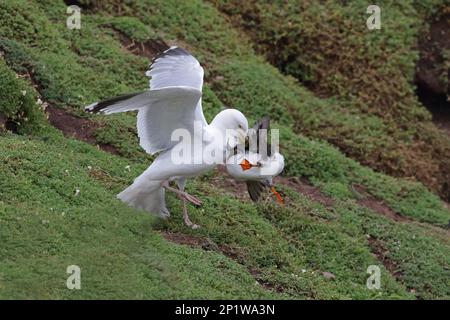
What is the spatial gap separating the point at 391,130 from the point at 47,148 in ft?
21.1

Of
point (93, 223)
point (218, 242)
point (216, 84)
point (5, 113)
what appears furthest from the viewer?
point (216, 84)

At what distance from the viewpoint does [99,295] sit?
8414mm

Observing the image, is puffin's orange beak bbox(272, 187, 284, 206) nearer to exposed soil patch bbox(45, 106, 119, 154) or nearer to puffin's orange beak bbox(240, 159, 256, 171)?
puffin's orange beak bbox(240, 159, 256, 171)

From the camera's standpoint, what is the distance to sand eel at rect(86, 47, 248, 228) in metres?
9.95

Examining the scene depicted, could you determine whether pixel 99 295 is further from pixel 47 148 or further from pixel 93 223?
pixel 47 148

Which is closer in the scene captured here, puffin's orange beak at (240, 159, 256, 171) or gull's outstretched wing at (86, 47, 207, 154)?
gull's outstretched wing at (86, 47, 207, 154)


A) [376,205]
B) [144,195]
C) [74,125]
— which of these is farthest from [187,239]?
[376,205]

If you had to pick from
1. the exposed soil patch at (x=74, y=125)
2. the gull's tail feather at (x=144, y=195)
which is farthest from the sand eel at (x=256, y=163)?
the exposed soil patch at (x=74, y=125)

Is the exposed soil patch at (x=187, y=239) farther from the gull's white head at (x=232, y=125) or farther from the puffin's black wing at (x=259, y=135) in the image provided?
the puffin's black wing at (x=259, y=135)

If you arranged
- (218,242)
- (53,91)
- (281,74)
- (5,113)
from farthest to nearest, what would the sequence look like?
(281,74) → (53,91) → (5,113) → (218,242)

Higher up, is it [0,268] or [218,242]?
[0,268]

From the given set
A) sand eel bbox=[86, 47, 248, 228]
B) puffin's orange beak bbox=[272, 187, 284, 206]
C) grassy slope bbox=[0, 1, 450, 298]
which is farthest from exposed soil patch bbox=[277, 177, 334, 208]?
sand eel bbox=[86, 47, 248, 228]

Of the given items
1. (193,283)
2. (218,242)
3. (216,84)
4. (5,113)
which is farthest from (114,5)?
(193,283)

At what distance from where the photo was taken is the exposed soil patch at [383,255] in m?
11.1
